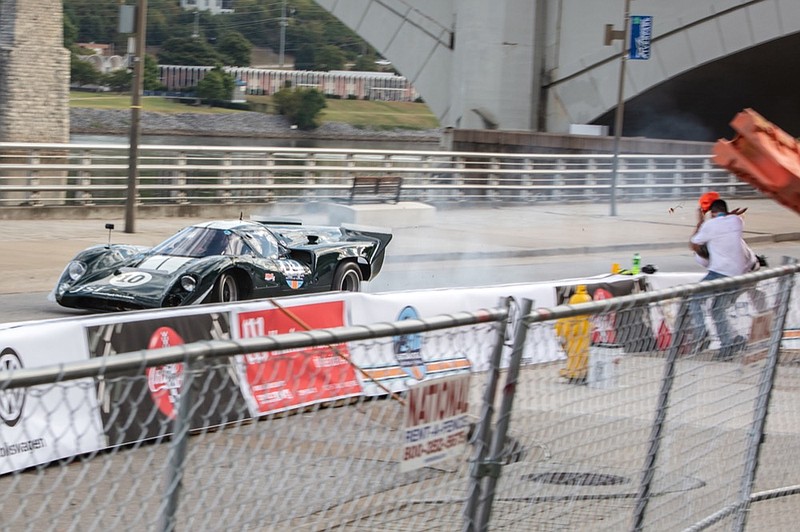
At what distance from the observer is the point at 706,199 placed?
12.3 m

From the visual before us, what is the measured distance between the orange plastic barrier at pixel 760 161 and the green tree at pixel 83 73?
1578 inches

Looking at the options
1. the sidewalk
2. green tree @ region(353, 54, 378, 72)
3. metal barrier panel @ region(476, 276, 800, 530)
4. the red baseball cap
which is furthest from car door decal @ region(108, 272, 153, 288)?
green tree @ region(353, 54, 378, 72)

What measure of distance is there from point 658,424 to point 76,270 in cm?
842

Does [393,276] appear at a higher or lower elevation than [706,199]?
lower

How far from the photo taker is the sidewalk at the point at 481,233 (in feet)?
54.3

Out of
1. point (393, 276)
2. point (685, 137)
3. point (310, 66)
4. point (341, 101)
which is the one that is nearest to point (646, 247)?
point (393, 276)

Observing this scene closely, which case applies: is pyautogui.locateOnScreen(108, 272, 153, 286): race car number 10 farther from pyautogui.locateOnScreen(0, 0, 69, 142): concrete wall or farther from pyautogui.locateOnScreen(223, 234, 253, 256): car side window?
pyautogui.locateOnScreen(0, 0, 69, 142): concrete wall

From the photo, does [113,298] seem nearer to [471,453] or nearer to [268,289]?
[268,289]

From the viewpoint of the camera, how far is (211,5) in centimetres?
6600

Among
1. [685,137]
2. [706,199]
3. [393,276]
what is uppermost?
[685,137]

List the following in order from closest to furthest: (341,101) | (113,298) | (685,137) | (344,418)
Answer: (344,418)
(113,298)
(685,137)
(341,101)

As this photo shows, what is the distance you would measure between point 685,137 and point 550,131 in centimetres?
1141

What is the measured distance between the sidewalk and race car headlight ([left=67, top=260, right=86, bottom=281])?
2.22 m

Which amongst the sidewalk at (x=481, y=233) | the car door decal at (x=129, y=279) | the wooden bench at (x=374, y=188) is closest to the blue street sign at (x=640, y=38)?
the sidewalk at (x=481, y=233)
